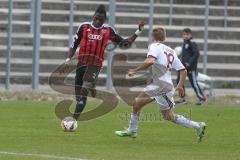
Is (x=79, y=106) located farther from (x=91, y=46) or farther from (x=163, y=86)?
(x=163, y=86)

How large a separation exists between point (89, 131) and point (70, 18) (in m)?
11.9

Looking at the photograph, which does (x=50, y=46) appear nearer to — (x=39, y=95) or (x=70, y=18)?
(x=70, y=18)

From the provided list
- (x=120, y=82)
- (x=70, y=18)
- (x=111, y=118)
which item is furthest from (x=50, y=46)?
(x=111, y=118)

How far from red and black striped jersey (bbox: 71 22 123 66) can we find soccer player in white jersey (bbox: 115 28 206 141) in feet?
7.03

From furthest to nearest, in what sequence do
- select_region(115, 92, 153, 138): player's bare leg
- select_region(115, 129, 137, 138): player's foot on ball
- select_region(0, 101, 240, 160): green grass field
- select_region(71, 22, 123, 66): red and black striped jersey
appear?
select_region(71, 22, 123, 66): red and black striped jersey
select_region(115, 129, 137, 138): player's foot on ball
select_region(115, 92, 153, 138): player's bare leg
select_region(0, 101, 240, 160): green grass field

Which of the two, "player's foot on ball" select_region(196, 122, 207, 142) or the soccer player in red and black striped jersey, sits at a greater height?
the soccer player in red and black striped jersey

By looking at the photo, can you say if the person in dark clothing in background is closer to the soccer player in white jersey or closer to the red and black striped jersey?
the red and black striped jersey

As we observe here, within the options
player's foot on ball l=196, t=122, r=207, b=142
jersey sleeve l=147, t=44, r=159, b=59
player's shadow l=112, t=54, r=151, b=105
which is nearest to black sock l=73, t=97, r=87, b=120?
jersey sleeve l=147, t=44, r=159, b=59

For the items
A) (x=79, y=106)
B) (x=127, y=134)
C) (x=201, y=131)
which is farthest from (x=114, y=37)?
(x=201, y=131)

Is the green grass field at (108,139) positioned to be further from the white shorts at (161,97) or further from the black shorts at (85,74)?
the black shorts at (85,74)

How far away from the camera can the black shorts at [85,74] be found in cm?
1614

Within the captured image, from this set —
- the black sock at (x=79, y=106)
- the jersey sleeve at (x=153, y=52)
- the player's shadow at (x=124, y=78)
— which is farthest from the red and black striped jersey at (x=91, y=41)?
the player's shadow at (x=124, y=78)

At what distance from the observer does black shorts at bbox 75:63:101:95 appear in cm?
1614

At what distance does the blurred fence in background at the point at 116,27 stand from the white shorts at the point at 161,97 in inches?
453
